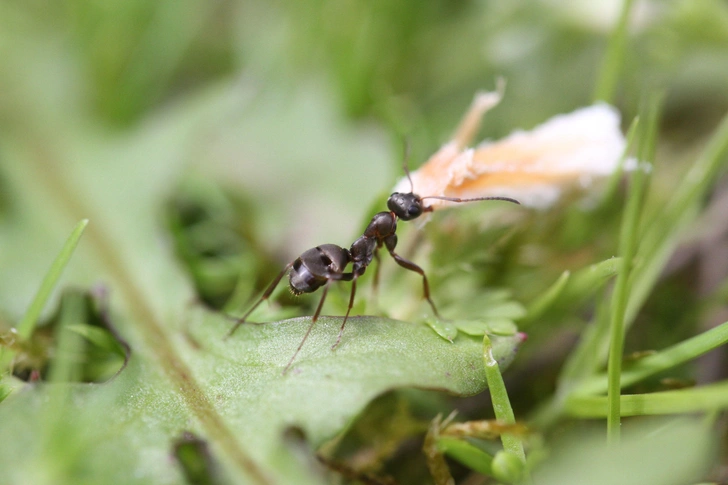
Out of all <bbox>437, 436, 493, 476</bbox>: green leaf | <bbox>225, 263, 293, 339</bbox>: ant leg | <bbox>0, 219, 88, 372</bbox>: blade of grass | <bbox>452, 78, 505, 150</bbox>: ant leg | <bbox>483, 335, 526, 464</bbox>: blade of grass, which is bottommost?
<bbox>437, 436, 493, 476</bbox>: green leaf

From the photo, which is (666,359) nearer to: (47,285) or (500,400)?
(500,400)

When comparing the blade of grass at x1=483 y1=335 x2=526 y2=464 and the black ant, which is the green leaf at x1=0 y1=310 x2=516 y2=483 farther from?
the black ant

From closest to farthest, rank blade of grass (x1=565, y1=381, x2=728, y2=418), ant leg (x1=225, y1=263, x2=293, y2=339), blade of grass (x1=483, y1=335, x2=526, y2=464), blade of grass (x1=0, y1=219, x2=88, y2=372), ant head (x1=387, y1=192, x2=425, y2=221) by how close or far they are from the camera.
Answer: blade of grass (x1=565, y1=381, x2=728, y2=418) → blade of grass (x1=483, y1=335, x2=526, y2=464) → blade of grass (x1=0, y1=219, x2=88, y2=372) → ant leg (x1=225, y1=263, x2=293, y2=339) → ant head (x1=387, y1=192, x2=425, y2=221)

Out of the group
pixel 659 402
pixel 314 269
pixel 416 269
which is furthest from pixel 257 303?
pixel 659 402

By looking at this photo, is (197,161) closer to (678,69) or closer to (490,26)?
(490,26)

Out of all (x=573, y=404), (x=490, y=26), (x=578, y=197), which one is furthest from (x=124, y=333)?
(x=490, y=26)

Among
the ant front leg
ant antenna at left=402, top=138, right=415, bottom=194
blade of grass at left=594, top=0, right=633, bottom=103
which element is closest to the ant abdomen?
the ant front leg
